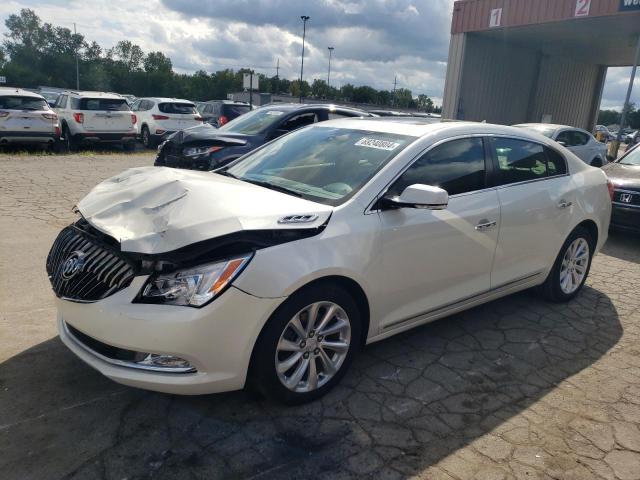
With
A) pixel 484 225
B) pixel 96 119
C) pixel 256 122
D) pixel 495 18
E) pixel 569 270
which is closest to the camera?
pixel 484 225

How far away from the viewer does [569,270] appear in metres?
4.74

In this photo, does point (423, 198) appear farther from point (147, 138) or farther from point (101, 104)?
point (147, 138)

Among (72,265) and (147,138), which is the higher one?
(72,265)

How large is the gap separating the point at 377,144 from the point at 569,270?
2452mm

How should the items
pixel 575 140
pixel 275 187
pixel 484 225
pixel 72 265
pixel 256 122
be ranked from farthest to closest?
1. pixel 575 140
2. pixel 256 122
3. pixel 484 225
4. pixel 275 187
5. pixel 72 265

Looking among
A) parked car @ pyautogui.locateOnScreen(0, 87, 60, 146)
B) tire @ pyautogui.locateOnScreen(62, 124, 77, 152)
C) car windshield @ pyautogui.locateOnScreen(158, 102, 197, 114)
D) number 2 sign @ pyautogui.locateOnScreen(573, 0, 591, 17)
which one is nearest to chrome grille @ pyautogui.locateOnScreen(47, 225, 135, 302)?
parked car @ pyautogui.locateOnScreen(0, 87, 60, 146)

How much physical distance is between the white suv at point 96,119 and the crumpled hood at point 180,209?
501 inches

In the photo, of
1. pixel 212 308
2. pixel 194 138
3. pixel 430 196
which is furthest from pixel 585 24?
pixel 212 308

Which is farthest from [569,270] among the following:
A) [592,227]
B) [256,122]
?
[256,122]

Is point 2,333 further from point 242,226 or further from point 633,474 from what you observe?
point 633,474

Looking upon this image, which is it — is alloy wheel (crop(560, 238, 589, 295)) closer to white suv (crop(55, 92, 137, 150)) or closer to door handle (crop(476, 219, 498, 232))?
door handle (crop(476, 219, 498, 232))

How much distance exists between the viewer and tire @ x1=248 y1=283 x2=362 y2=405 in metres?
2.68

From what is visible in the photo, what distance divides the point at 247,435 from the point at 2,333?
2.09m

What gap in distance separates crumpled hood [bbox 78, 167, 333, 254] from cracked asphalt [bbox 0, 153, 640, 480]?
0.99m
